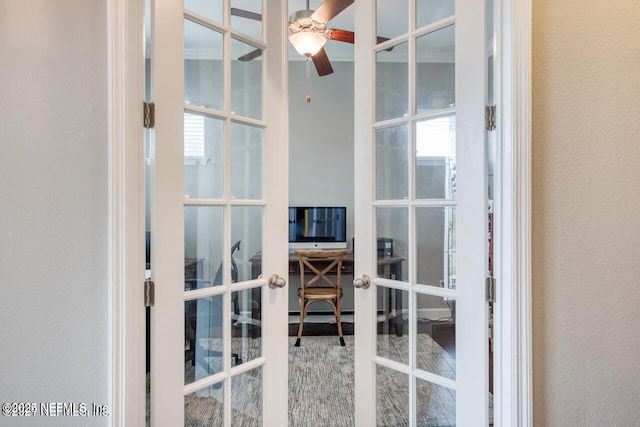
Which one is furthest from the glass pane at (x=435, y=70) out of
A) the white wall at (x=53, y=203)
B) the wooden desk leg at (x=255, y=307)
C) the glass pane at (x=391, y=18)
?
the white wall at (x=53, y=203)

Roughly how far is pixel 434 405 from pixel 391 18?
166 centimetres

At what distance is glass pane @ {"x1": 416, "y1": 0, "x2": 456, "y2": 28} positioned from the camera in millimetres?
1321

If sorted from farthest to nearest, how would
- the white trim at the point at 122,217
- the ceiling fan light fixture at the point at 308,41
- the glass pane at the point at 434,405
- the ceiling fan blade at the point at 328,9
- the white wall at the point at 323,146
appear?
the white wall at the point at 323,146 → the ceiling fan light fixture at the point at 308,41 → the ceiling fan blade at the point at 328,9 → the glass pane at the point at 434,405 → the white trim at the point at 122,217

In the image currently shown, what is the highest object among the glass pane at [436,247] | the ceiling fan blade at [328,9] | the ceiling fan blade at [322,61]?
the ceiling fan blade at [328,9]

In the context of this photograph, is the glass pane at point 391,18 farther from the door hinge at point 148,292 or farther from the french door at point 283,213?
the door hinge at point 148,292

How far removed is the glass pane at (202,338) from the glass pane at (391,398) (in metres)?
0.69

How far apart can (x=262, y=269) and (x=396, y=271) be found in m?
0.60

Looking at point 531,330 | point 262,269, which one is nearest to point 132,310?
point 262,269

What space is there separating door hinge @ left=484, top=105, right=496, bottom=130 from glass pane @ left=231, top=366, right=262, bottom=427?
1378 mm

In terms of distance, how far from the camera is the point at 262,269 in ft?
5.01

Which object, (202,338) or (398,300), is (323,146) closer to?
(398,300)

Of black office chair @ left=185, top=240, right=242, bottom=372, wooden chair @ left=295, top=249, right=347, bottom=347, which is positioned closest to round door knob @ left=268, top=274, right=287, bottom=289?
black office chair @ left=185, top=240, right=242, bottom=372

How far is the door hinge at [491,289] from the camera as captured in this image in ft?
3.97

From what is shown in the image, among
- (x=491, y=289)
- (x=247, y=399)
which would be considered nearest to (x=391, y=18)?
(x=491, y=289)
